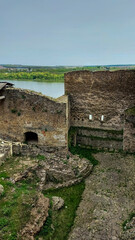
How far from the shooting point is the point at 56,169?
9.46m

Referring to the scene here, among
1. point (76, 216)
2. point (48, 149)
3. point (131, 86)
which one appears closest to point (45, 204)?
point (76, 216)

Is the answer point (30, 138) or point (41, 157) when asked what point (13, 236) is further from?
point (30, 138)

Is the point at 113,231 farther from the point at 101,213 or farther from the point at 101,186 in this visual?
the point at 101,186

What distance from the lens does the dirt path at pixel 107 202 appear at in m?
6.66

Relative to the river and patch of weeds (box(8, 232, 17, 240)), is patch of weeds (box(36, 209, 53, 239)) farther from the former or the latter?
the river

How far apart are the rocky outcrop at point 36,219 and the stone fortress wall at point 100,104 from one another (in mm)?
5602

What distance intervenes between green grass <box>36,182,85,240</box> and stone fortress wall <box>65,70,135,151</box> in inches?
155

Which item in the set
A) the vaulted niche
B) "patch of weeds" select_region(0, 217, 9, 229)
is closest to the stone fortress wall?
the vaulted niche

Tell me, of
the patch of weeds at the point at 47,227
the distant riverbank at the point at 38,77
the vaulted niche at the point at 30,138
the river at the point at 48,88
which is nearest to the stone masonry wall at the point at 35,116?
the vaulted niche at the point at 30,138

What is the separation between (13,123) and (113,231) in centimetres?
705

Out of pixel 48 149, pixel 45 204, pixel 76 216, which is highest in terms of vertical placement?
pixel 48 149

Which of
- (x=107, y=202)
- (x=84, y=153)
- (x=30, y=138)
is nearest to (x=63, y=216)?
(x=107, y=202)

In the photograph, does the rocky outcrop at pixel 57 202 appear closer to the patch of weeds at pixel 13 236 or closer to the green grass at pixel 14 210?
the green grass at pixel 14 210

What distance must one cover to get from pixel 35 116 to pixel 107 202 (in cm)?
532
